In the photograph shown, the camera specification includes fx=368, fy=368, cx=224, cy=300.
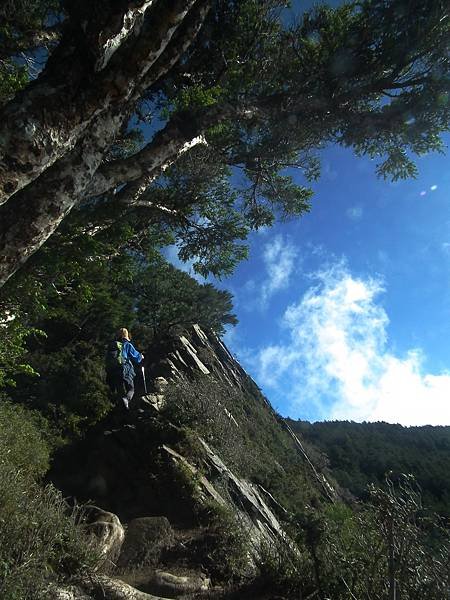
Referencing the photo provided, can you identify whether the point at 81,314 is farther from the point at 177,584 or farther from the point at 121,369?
the point at 177,584

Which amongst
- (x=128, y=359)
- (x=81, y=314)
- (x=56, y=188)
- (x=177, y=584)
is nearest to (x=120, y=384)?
(x=128, y=359)

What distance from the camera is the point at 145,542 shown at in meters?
5.61

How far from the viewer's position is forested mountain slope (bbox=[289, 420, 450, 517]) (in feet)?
95.9

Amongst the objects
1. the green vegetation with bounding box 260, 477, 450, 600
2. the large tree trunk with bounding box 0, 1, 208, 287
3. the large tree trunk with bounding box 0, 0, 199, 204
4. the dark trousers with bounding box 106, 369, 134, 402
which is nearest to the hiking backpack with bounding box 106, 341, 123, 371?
the dark trousers with bounding box 106, 369, 134, 402

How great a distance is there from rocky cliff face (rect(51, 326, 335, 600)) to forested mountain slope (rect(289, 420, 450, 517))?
15.7m

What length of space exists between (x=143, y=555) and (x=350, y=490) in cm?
2827

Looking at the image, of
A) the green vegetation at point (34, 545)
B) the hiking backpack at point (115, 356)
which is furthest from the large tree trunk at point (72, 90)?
the hiking backpack at point (115, 356)

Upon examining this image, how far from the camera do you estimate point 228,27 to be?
28.4 ft

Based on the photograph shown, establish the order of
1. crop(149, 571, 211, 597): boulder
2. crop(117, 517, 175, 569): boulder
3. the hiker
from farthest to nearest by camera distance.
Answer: the hiker < crop(117, 517, 175, 569): boulder < crop(149, 571, 211, 597): boulder

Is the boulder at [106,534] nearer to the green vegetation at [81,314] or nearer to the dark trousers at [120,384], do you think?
the green vegetation at [81,314]

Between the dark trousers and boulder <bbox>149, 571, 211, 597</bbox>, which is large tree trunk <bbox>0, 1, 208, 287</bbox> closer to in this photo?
boulder <bbox>149, 571, 211, 597</bbox>

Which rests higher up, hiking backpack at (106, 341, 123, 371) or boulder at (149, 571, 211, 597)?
hiking backpack at (106, 341, 123, 371)

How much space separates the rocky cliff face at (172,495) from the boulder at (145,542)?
0.02 m

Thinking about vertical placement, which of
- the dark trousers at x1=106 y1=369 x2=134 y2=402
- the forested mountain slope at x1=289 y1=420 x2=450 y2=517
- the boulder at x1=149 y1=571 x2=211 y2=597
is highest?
the forested mountain slope at x1=289 y1=420 x2=450 y2=517
